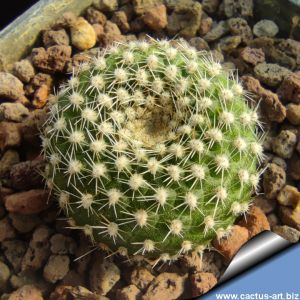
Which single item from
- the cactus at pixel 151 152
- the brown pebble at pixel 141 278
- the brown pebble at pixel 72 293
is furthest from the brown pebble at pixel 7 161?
the brown pebble at pixel 141 278

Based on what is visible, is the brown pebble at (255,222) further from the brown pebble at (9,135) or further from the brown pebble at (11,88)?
the brown pebble at (11,88)

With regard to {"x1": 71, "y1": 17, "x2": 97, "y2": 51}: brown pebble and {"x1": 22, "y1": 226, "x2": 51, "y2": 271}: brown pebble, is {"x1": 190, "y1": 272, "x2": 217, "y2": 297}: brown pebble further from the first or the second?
{"x1": 71, "y1": 17, "x2": 97, "y2": 51}: brown pebble

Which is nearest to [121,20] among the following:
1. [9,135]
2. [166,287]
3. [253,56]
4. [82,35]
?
[82,35]

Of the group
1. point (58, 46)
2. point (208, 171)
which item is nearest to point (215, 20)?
point (58, 46)

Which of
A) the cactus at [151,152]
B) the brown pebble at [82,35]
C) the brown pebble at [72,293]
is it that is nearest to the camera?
the cactus at [151,152]

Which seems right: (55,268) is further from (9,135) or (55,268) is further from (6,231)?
(9,135)

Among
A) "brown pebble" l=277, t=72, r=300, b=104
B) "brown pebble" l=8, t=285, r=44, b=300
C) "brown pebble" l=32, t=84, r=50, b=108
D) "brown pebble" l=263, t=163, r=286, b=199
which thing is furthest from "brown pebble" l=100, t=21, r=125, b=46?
"brown pebble" l=8, t=285, r=44, b=300

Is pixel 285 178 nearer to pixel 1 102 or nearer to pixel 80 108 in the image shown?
pixel 80 108

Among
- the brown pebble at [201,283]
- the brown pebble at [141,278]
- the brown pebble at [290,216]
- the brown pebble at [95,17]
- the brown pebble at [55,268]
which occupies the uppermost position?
the brown pebble at [95,17]
